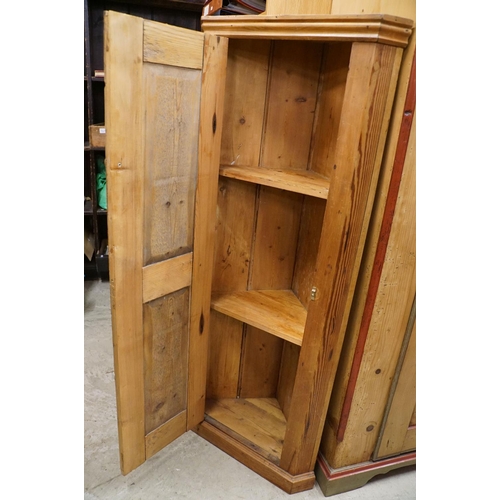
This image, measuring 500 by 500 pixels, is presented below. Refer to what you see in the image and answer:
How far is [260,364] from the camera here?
197cm

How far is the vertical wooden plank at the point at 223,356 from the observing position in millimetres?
1818

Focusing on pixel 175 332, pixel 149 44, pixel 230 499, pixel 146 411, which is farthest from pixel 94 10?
pixel 230 499

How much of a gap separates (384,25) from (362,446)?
5.00 feet

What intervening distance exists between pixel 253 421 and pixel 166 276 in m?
0.90

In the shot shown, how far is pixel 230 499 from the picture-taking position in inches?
62.7

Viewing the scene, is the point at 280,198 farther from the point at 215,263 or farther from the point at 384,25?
the point at 384,25

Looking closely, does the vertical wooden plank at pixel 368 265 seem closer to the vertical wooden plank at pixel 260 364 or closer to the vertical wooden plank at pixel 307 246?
the vertical wooden plank at pixel 307 246

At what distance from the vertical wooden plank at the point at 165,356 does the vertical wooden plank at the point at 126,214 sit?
0.15 ft

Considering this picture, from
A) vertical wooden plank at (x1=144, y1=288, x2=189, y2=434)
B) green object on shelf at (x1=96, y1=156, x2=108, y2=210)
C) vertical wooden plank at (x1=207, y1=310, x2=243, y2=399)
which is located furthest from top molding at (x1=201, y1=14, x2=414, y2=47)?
green object on shelf at (x1=96, y1=156, x2=108, y2=210)

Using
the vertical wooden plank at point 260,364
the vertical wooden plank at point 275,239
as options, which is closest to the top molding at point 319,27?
the vertical wooden plank at point 275,239

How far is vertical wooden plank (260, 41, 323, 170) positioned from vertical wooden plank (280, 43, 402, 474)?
395mm

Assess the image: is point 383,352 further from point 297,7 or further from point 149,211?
point 297,7

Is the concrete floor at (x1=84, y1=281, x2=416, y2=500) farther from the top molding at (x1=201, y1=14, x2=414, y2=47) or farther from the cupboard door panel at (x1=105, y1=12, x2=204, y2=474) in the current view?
the top molding at (x1=201, y1=14, x2=414, y2=47)

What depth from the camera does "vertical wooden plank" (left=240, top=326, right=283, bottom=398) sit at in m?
1.89
